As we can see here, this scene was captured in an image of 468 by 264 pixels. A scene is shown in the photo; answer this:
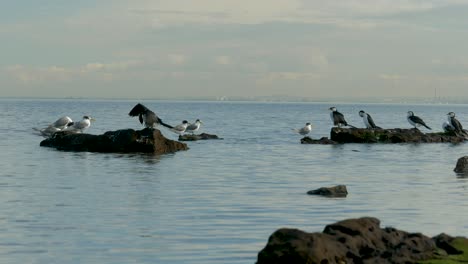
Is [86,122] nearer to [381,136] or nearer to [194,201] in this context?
[381,136]

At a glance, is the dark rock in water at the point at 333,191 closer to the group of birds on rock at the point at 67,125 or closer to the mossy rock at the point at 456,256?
the mossy rock at the point at 456,256

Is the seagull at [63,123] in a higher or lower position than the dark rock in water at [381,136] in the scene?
higher

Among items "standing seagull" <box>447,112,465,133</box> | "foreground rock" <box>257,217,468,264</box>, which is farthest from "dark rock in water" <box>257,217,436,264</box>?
"standing seagull" <box>447,112,465,133</box>

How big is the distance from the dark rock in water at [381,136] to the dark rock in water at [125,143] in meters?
11.0

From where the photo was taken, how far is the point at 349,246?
10656mm

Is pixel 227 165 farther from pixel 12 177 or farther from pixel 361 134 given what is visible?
pixel 361 134

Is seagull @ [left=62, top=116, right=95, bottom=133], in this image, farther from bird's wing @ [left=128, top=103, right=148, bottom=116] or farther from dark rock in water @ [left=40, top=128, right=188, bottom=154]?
dark rock in water @ [left=40, top=128, right=188, bottom=154]

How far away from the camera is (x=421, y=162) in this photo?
1271 inches

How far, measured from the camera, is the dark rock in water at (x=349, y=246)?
10016mm

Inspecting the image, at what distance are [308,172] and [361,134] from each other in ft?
57.3

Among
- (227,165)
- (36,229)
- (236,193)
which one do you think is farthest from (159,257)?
(227,165)

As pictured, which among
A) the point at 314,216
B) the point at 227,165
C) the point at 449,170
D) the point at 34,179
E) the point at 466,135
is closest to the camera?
the point at 314,216

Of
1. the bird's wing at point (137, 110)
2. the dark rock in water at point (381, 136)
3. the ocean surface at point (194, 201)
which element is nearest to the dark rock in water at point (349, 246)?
the ocean surface at point (194, 201)

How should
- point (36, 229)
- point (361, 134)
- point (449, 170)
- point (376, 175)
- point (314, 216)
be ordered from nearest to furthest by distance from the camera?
1. point (36, 229)
2. point (314, 216)
3. point (376, 175)
4. point (449, 170)
5. point (361, 134)
